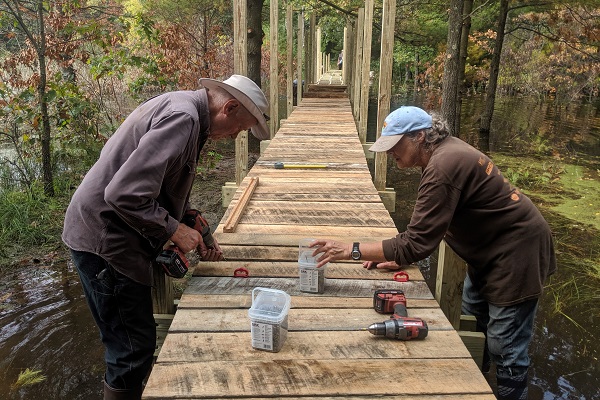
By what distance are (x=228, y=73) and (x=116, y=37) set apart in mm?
7672

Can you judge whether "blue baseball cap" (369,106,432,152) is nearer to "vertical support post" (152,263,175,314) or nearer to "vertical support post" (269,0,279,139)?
"vertical support post" (152,263,175,314)

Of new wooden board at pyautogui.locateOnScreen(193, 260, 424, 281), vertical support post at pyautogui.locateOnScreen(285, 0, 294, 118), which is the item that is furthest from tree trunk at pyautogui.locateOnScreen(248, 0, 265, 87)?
new wooden board at pyautogui.locateOnScreen(193, 260, 424, 281)

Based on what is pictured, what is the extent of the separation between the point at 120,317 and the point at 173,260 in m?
0.38

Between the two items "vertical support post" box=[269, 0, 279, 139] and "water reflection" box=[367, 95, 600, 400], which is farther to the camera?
"vertical support post" box=[269, 0, 279, 139]

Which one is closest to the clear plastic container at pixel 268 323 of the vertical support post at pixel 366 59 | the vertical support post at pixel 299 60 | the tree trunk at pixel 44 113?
the vertical support post at pixel 366 59

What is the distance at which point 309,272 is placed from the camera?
257cm

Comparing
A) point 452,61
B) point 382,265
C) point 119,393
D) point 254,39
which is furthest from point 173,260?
point 452,61

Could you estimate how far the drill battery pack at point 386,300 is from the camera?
234 centimetres

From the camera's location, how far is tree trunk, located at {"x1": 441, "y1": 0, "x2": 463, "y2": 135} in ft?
30.8

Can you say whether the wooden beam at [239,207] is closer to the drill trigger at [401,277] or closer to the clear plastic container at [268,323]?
the drill trigger at [401,277]

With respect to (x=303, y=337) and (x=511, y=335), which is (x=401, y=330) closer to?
(x=303, y=337)

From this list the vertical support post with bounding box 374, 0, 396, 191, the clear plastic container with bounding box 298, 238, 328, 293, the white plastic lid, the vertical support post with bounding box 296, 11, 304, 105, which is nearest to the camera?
the white plastic lid

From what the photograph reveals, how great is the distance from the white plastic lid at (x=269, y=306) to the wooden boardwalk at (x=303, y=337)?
0.16m

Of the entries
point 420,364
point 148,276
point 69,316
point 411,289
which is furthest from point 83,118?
point 420,364
